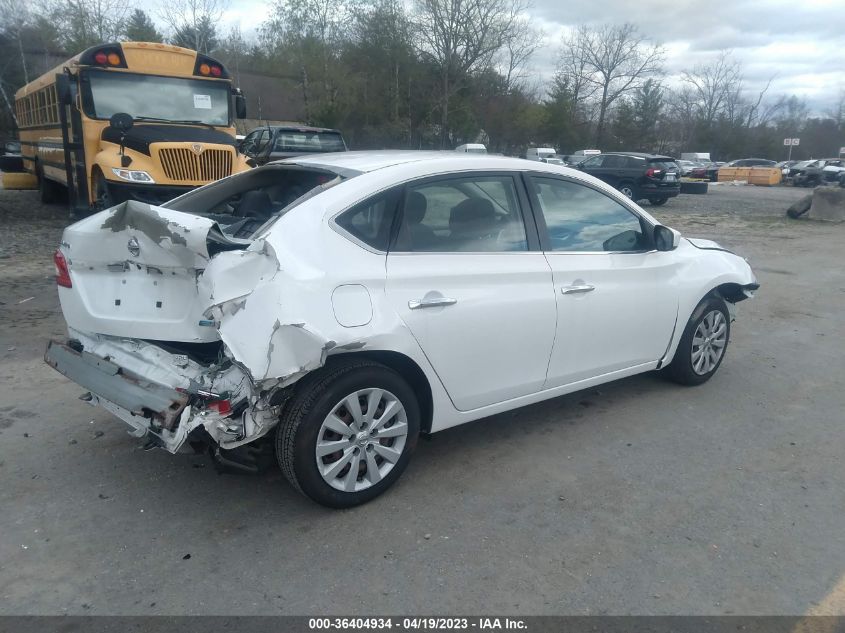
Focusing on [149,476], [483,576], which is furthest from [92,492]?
[483,576]

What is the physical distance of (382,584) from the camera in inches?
109

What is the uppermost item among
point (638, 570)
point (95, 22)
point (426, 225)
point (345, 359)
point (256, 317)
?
point (95, 22)

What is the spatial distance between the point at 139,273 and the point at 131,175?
7.22 m

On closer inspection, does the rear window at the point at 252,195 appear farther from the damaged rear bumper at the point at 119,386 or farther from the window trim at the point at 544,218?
the window trim at the point at 544,218

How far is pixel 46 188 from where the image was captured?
1505cm

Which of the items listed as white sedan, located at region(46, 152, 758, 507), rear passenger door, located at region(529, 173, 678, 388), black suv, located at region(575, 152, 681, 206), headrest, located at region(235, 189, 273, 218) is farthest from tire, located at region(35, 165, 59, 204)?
black suv, located at region(575, 152, 681, 206)

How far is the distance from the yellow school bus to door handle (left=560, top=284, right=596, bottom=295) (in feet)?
24.2

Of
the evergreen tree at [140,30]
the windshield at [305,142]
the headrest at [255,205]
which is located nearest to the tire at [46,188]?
the windshield at [305,142]

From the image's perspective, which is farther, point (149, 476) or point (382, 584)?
point (149, 476)

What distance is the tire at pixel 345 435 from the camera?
9.91ft

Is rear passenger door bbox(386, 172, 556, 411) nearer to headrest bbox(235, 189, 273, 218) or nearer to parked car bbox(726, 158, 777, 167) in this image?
headrest bbox(235, 189, 273, 218)

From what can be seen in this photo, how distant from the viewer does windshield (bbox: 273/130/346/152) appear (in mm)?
16031
